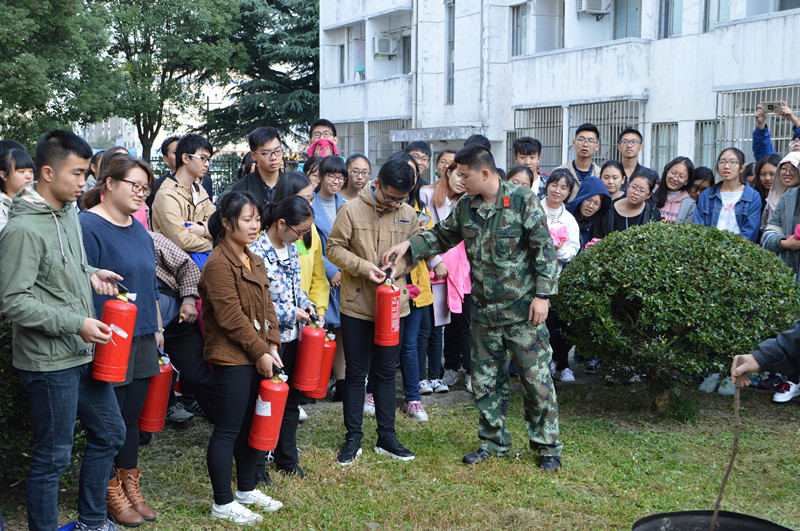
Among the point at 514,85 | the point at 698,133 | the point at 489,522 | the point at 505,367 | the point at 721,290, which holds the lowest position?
the point at 489,522

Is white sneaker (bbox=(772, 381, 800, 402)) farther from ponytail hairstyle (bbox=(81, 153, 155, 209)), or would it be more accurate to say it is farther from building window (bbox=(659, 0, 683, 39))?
building window (bbox=(659, 0, 683, 39))

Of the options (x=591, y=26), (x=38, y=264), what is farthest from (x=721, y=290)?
(x=591, y=26)

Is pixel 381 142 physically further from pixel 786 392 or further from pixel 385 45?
pixel 786 392

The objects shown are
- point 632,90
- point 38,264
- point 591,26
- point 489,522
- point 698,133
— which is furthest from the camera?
point 591,26

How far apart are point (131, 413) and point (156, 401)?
0.32 metres

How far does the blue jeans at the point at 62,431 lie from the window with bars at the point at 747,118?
1201 cm

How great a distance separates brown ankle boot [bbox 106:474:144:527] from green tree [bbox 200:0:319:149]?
27846mm

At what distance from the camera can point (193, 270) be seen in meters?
5.13

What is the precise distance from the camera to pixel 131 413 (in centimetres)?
427

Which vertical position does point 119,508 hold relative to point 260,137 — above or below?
below

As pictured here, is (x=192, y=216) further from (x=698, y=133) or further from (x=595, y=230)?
(x=698, y=133)

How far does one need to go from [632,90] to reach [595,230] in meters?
9.69

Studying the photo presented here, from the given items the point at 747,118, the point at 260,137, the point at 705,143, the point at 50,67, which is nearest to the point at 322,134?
the point at 260,137

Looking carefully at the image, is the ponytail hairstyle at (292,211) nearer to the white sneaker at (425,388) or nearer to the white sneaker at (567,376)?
the white sneaker at (425,388)
